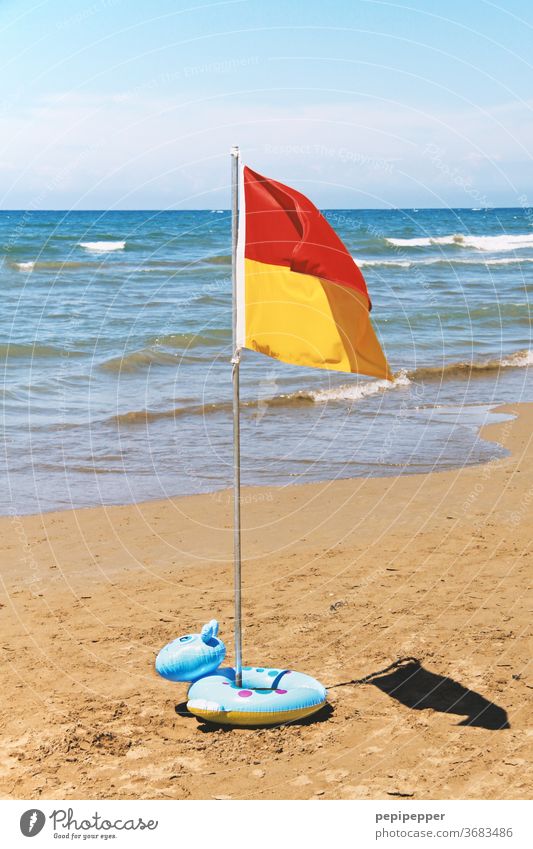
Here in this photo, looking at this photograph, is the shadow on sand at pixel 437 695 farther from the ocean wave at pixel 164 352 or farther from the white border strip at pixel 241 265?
the ocean wave at pixel 164 352

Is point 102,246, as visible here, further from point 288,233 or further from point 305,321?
point 305,321

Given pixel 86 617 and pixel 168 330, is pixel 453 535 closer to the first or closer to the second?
pixel 86 617

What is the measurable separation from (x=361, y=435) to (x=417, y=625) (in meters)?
7.00

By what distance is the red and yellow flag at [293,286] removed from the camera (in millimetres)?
6445

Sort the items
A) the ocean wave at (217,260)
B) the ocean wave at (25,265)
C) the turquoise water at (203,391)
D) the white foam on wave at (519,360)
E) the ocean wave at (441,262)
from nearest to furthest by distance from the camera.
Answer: the turquoise water at (203,391), the white foam on wave at (519,360), the ocean wave at (217,260), the ocean wave at (25,265), the ocean wave at (441,262)

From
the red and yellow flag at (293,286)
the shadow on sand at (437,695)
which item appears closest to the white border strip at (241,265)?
the red and yellow flag at (293,286)

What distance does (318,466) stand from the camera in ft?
42.6

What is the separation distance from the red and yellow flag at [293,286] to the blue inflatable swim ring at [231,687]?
2.08m

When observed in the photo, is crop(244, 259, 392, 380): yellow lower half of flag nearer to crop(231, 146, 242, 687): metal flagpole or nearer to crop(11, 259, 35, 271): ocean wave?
crop(231, 146, 242, 687): metal flagpole

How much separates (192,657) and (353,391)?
11.5 m

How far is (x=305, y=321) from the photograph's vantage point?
21.4ft

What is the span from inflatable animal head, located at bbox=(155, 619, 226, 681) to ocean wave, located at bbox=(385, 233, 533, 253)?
44799mm

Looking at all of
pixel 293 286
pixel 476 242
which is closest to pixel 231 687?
pixel 293 286

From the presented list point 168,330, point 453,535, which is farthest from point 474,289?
point 453,535
